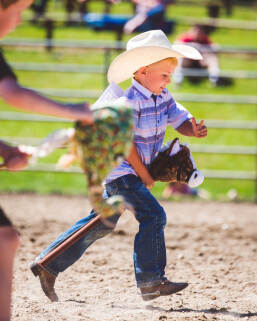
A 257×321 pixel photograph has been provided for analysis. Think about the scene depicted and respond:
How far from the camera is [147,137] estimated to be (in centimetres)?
347

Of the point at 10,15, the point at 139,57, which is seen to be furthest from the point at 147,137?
the point at 10,15

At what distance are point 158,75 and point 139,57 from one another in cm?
15

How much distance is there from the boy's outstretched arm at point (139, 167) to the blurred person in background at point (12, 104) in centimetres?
70

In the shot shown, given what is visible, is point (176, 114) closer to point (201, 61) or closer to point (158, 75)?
point (158, 75)

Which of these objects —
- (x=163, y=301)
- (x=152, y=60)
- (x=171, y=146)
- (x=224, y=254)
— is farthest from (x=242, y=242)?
(x=152, y=60)

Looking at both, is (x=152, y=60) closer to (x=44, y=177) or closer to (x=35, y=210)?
Result: (x=35, y=210)

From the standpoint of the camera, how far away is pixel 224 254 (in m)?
4.93

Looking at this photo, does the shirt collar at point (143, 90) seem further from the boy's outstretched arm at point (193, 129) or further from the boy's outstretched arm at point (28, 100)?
the boy's outstretched arm at point (28, 100)

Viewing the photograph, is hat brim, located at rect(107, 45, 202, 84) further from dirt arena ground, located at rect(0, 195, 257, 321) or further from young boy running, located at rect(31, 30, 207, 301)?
dirt arena ground, located at rect(0, 195, 257, 321)

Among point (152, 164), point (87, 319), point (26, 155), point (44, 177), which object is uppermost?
point (26, 155)

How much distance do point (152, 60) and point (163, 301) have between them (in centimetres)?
150

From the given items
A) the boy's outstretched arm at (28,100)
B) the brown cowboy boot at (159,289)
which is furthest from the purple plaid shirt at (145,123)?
the boy's outstretched arm at (28,100)

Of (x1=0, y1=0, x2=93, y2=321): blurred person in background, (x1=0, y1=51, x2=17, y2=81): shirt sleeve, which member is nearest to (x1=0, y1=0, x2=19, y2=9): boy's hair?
(x1=0, y1=0, x2=93, y2=321): blurred person in background

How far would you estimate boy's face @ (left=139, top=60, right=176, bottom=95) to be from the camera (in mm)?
3428
